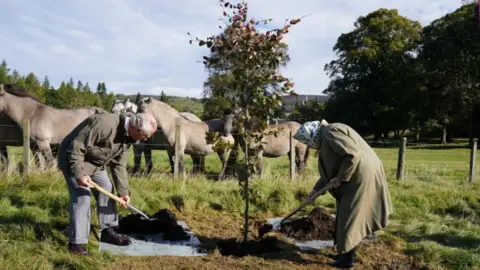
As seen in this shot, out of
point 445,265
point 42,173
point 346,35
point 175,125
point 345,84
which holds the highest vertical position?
point 346,35

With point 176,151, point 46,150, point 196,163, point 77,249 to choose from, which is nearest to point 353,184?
point 77,249

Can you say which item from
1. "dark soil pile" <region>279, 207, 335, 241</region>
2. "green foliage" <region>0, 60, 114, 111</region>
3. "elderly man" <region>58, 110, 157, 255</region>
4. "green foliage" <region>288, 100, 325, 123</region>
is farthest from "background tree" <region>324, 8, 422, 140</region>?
"elderly man" <region>58, 110, 157, 255</region>

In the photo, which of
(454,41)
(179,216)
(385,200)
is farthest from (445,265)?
(454,41)

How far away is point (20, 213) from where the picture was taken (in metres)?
6.43

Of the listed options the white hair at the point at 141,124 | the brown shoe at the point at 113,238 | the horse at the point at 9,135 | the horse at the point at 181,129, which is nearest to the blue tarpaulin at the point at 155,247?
the brown shoe at the point at 113,238

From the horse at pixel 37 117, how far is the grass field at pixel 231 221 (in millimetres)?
1622

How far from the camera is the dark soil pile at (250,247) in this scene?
5.64 meters

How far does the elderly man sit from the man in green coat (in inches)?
72.2

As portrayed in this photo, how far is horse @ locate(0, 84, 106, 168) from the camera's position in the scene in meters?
9.88

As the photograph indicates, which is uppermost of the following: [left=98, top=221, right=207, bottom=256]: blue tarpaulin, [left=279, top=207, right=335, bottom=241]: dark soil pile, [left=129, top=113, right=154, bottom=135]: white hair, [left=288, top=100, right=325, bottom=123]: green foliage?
[left=288, top=100, right=325, bottom=123]: green foliage

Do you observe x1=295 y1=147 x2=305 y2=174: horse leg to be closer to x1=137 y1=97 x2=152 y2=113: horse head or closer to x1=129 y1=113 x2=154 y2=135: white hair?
x1=137 y1=97 x2=152 y2=113: horse head

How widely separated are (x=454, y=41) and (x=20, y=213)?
97.4ft

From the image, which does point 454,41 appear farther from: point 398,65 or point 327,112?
point 327,112

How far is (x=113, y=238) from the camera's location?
574cm
